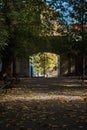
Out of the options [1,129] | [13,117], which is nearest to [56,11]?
[13,117]

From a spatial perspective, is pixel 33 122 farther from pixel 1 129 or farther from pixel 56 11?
pixel 56 11

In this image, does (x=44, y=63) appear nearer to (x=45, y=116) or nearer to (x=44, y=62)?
(x=44, y=62)

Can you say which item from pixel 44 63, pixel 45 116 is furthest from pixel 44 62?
pixel 45 116

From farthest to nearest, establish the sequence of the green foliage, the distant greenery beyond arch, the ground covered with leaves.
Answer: the distant greenery beyond arch < the green foliage < the ground covered with leaves

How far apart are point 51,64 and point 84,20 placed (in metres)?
28.1

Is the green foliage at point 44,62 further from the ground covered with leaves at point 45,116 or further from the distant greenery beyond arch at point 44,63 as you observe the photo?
the ground covered with leaves at point 45,116

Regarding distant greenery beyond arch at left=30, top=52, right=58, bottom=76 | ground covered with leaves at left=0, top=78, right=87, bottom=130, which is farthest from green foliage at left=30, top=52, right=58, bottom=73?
ground covered with leaves at left=0, top=78, right=87, bottom=130

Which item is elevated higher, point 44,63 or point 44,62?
point 44,62

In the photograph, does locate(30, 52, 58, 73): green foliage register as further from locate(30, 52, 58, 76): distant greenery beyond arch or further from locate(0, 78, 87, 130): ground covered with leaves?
locate(0, 78, 87, 130): ground covered with leaves

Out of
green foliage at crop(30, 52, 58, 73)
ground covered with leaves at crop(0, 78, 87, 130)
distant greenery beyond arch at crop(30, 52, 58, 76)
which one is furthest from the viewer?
distant greenery beyond arch at crop(30, 52, 58, 76)

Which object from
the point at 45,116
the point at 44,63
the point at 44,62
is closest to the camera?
the point at 45,116

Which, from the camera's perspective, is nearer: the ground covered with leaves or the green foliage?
the ground covered with leaves

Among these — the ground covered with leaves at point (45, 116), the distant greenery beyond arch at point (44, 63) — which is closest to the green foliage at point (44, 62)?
the distant greenery beyond arch at point (44, 63)

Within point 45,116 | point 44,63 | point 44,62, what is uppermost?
point 45,116
